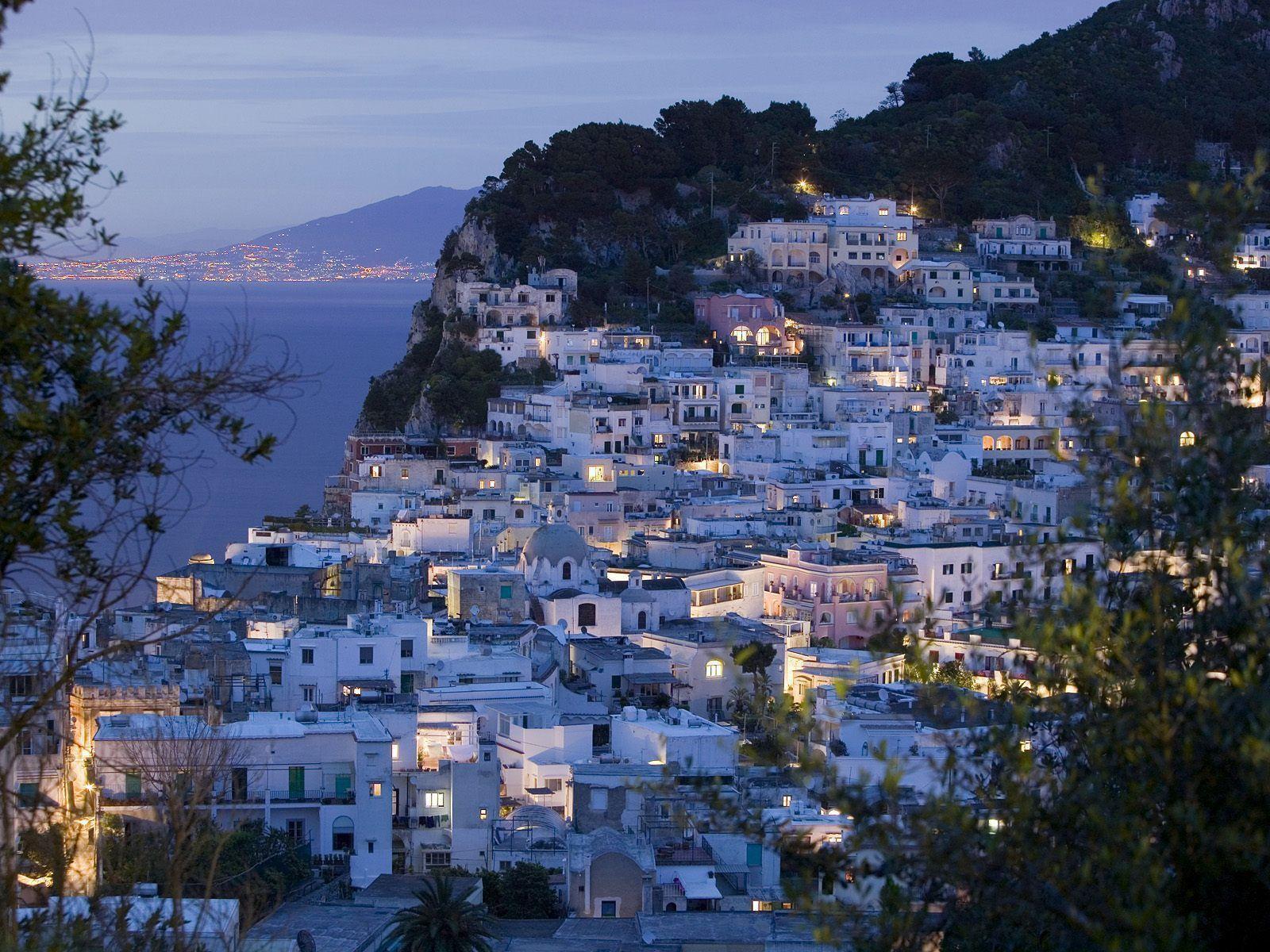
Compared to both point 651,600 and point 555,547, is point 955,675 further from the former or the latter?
point 555,547

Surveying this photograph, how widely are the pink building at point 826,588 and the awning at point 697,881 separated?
997cm

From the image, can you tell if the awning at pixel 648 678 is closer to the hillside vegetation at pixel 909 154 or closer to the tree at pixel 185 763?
the tree at pixel 185 763

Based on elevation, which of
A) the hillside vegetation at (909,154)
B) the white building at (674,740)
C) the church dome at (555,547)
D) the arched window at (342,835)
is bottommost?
the arched window at (342,835)

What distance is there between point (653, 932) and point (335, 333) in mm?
93853

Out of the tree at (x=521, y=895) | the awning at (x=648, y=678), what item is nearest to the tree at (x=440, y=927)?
the tree at (x=521, y=895)

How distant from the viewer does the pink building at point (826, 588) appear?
25391 mm

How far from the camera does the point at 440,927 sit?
40.3ft

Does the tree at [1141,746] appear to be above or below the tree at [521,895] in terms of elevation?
above

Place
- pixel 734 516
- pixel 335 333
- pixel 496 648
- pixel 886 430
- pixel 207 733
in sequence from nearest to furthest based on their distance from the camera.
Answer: pixel 207 733
pixel 496 648
pixel 734 516
pixel 886 430
pixel 335 333

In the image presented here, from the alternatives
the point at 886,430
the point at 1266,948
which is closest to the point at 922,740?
the point at 1266,948

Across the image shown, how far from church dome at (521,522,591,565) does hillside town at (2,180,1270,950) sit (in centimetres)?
4

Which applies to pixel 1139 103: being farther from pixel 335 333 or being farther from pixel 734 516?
pixel 335 333

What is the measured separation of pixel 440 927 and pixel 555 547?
1314 centimetres

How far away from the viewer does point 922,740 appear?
17.6 metres
